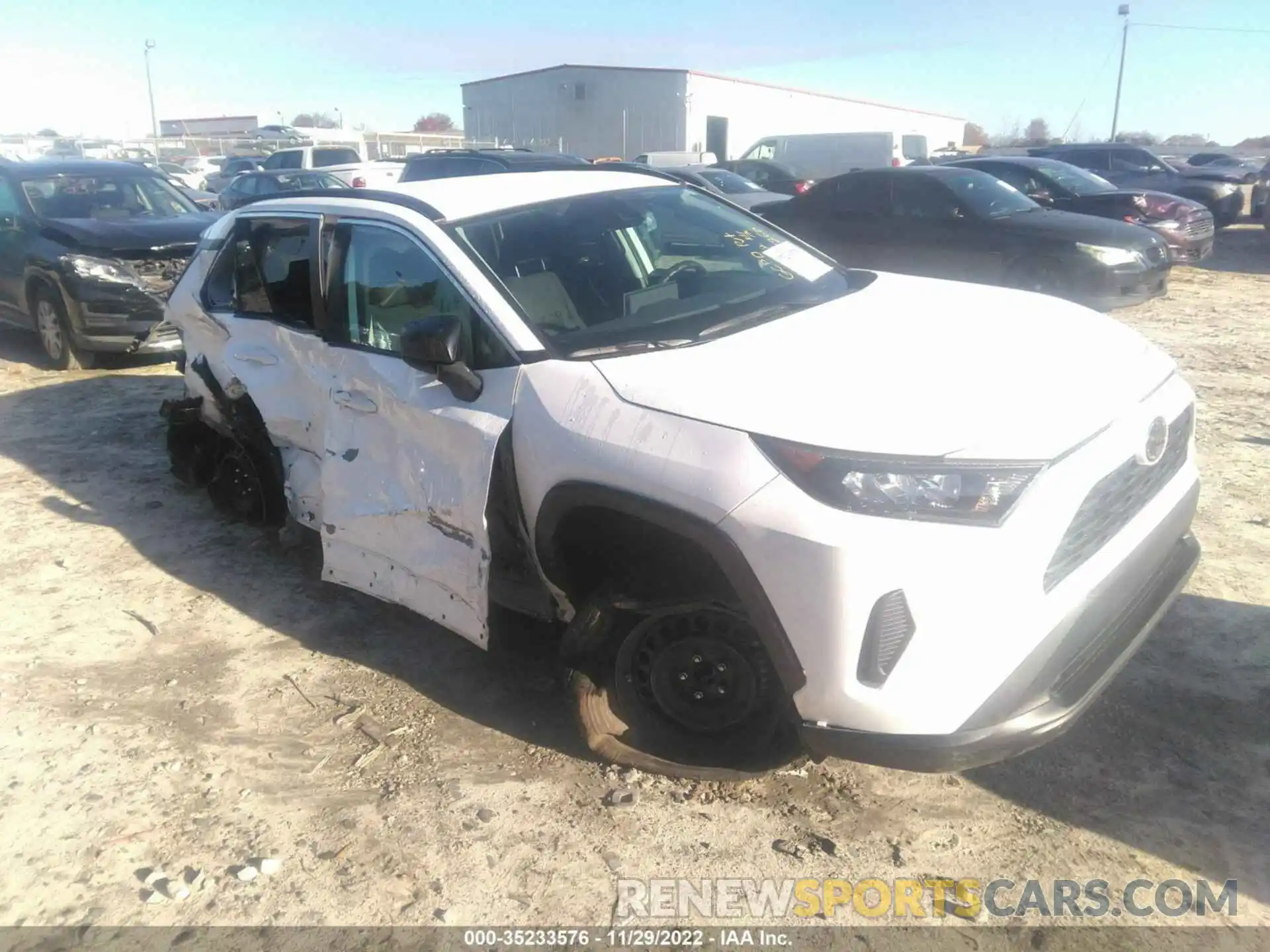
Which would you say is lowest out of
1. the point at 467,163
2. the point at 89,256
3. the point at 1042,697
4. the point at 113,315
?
the point at 1042,697

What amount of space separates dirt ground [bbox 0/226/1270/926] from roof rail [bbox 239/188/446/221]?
156 centimetres

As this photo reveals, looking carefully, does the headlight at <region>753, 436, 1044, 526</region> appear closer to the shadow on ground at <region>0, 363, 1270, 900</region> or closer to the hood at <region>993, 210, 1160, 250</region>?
the shadow on ground at <region>0, 363, 1270, 900</region>

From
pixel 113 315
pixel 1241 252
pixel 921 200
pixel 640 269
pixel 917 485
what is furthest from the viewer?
pixel 1241 252

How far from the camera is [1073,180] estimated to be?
1335 cm

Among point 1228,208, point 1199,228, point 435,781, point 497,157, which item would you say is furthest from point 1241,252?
point 435,781

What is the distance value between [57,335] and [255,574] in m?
5.34

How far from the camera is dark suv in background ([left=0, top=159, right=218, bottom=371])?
8242mm

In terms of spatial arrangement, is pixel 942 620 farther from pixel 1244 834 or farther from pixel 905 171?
pixel 905 171

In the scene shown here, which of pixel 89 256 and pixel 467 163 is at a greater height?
pixel 467 163

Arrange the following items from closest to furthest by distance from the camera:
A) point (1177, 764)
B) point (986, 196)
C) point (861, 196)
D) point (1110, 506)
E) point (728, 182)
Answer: point (1110, 506) → point (1177, 764) → point (986, 196) → point (861, 196) → point (728, 182)

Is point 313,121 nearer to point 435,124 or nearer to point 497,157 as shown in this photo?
point 435,124

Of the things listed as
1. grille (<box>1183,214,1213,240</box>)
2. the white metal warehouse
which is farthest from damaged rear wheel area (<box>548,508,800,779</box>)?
the white metal warehouse

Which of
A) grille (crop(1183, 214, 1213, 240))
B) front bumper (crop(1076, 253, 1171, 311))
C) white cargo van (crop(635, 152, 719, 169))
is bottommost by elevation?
front bumper (crop(1076, 253, 1171, 311))

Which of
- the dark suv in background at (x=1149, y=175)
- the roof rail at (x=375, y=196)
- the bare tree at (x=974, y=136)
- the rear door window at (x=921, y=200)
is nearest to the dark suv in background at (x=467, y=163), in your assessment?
the rear door window at (x=921, y=200)
